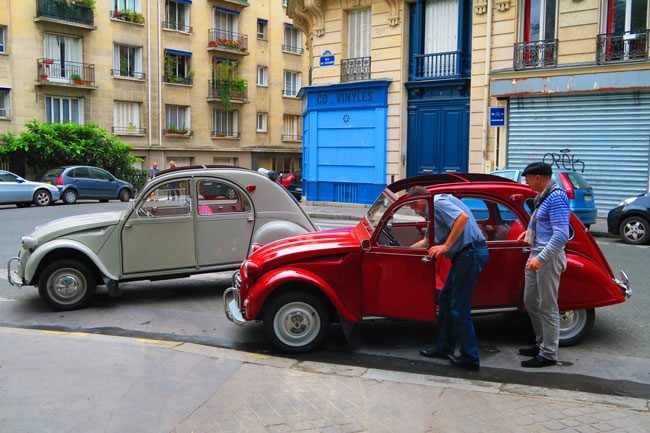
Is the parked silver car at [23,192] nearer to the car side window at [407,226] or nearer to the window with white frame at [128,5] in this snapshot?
the window with white frame at [128,5]

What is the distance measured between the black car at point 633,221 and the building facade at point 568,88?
15.4ft

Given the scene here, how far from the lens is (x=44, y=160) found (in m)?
30.3

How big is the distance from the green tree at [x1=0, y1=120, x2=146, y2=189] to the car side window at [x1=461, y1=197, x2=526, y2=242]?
2761cm

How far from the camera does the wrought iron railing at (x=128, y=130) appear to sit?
35.9 meters

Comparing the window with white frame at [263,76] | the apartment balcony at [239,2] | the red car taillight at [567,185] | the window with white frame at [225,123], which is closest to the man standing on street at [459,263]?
the red car taillight at [567,185]

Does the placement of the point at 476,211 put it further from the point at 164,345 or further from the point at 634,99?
the point at 634,99

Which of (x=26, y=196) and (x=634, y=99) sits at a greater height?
(x=634, y=99)

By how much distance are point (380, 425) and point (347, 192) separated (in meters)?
19.4

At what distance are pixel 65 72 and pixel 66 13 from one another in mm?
3045

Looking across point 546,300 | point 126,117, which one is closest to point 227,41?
point 126,117

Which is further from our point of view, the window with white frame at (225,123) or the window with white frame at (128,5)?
the window with white frame at (225,123)

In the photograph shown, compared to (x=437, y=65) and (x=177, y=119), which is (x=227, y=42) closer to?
(x=177, y=119)

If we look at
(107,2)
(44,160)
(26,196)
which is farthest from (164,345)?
(107,2)

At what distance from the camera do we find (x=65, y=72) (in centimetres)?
3381
